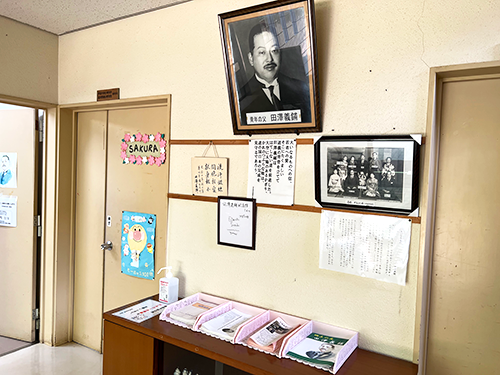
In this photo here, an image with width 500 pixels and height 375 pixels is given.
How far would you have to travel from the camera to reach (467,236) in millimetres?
1639

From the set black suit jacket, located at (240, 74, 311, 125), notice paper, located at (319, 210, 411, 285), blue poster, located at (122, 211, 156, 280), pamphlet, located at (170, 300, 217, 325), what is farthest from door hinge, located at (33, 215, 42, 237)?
notice paper, located at (319, 210, 411, 285)

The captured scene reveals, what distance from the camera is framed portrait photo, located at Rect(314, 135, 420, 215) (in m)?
1.61

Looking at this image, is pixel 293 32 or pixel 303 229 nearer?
pixel 293 32

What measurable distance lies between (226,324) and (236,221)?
1.78 feet

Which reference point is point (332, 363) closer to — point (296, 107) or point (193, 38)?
point (296, 107)

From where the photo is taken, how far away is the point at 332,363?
1.54 metres

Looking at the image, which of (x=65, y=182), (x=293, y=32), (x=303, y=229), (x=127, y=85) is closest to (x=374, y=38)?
(x=293, y=32)

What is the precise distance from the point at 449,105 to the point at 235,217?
118 centimetres

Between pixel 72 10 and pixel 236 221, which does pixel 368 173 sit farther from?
pixel 72 10

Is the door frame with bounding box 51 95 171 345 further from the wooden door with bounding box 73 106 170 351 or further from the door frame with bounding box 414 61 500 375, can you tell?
the door frame with bounding box 414 61 500 375

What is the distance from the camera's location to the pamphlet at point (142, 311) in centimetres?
202

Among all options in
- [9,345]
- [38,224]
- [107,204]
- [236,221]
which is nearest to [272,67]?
[236,221]

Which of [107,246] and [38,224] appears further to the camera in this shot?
[38,224]

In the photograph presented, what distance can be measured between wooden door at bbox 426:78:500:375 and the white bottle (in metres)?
1.37
